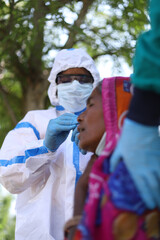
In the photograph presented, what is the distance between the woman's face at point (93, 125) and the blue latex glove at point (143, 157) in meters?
0.41

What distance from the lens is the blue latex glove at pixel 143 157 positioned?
1.46 meters

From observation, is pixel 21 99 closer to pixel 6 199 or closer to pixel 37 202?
pixel 37 202

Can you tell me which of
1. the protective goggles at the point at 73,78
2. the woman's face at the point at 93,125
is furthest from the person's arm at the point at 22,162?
the woman's face at the point at 93,125

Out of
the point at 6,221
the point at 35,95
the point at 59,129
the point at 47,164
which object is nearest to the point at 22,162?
the point at 47,164

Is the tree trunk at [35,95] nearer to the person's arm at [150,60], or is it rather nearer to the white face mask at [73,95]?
the white face mask at [73,95]

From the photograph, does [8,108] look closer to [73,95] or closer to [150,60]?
[73,95]

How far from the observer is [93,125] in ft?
6.39

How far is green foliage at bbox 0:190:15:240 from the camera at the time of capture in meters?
7.43

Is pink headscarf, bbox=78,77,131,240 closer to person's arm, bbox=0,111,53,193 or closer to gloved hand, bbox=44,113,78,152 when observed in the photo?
gloved hand, bbox=44,113,78,152

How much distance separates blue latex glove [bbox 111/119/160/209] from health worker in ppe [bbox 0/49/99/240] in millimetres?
1372

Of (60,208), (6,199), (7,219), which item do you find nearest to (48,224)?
(60,208)

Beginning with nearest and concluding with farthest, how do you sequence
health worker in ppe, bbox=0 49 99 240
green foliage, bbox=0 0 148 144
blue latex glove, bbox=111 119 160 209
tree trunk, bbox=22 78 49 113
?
blue latex glove, bbox=111 119 160 209, health worker in ppe, bbox=0 49 99 240, green foliage, bbox=0 0 148 144, tree trunk, bbox=22 78 49 113

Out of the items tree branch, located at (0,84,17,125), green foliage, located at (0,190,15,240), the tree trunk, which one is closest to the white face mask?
tree branch, located at (0,84,17,125)

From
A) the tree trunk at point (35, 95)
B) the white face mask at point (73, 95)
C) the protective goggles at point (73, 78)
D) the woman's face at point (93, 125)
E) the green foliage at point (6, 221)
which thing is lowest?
the green foliage at point (6, 221)
